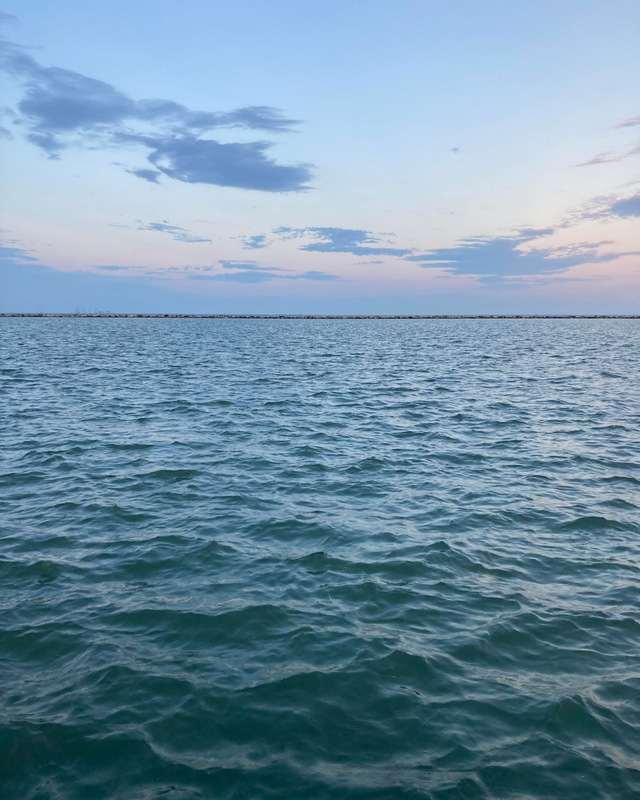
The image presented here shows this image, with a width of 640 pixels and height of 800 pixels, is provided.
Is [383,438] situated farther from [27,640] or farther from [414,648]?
[27,640]

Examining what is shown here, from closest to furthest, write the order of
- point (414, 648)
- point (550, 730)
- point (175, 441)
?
point (550, 730)
point (414, 648)
point (175, 441)

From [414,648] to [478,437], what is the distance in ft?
47.1

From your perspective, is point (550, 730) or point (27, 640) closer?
point (550, 730)

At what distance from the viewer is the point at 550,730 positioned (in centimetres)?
654

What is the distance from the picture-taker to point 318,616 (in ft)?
29.4

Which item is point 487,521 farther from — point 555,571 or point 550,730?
point 550,730

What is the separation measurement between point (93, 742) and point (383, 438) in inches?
642

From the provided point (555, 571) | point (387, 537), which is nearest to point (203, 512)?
point (387, 537)

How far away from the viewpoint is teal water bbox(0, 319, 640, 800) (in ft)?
19.8

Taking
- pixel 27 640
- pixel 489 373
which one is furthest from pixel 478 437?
pixel 489 373

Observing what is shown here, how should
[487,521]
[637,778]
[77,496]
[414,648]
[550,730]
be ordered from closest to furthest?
[637,778], [550,730], [414,648], [487,521], [77,496]

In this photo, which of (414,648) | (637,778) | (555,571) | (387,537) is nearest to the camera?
(637,778)

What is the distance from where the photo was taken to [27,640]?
816cm

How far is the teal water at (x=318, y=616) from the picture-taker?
6023 millimetres
